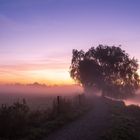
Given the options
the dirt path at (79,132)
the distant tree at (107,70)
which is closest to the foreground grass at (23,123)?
the dirt path at (79,132)

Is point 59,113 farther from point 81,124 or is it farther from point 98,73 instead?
point 98,73

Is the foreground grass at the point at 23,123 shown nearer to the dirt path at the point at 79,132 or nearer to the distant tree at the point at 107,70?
the dirt path at the point at 79,132

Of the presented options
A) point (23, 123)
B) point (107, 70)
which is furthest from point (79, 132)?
point (107, 70)

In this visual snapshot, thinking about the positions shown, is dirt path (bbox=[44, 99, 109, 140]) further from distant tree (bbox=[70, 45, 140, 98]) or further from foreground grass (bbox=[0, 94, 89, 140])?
distant tree (bbox=[70, 45, 140, 98])

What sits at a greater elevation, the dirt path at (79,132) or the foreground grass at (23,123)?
the foreground grass at (23,123)

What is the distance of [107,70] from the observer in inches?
3191

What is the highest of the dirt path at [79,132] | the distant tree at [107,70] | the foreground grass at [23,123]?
the distant tree at [107,70]

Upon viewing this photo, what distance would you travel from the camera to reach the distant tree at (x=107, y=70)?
80750 millimetres

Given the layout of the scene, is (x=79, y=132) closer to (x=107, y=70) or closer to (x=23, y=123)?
(x=23, y=123)

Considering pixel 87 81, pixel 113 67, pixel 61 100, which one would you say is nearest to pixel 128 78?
pixel 113 67

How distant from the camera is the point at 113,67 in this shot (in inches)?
3196

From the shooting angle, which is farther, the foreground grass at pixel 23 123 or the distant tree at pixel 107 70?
the distant tree at pixel 107 70

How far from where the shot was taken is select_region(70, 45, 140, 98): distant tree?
265 feet

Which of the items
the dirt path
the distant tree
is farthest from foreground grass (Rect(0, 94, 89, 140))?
the distant tree
